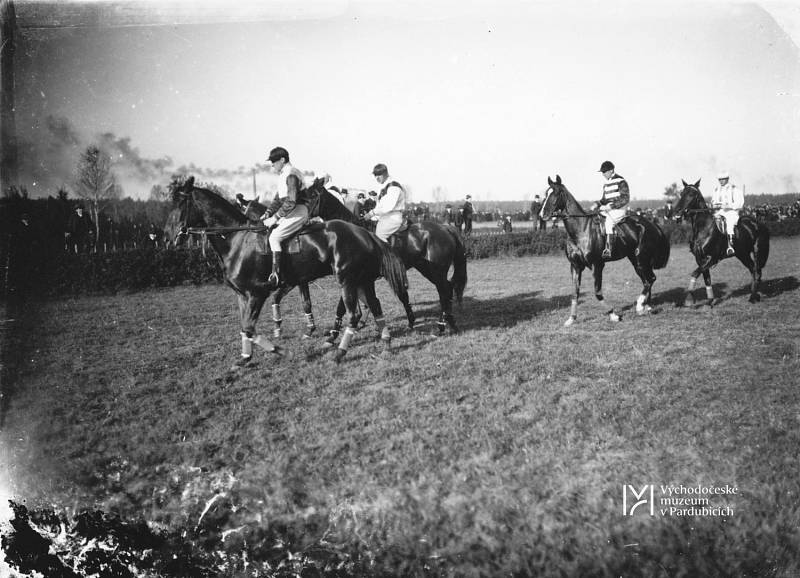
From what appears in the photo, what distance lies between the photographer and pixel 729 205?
32.8ft

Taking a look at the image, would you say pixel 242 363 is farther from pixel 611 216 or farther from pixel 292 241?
pixel 611 216

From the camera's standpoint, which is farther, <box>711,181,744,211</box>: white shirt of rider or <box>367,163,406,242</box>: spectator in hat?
<box>711,181,744,211</box>: white shirt of rider

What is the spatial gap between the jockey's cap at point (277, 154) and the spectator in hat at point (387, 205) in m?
1.83

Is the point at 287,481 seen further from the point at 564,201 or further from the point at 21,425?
the point at 564,201

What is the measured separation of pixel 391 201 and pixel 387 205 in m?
0.10

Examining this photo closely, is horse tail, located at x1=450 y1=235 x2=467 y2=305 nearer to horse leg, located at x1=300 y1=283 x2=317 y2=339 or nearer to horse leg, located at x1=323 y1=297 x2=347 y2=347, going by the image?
horse leg, located at x1=323 y1=297 x2=347 y2=347

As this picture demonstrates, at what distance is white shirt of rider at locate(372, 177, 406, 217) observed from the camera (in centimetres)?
805

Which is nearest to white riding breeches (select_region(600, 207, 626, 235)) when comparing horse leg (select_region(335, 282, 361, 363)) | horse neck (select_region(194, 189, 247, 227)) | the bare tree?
→ horse leg (select_region(335, 282, 361, 363))

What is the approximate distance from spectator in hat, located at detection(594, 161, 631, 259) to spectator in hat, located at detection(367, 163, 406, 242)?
3.85m

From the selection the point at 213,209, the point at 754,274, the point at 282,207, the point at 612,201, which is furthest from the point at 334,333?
the point at 754,274

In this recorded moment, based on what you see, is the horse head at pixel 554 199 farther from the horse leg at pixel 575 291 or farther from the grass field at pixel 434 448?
the grass field at pixel 434 448

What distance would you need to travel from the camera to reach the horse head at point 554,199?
8.86 metres

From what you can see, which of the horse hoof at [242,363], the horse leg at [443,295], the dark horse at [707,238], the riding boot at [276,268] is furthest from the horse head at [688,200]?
the horse hoof at [242,363]

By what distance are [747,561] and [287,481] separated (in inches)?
121
